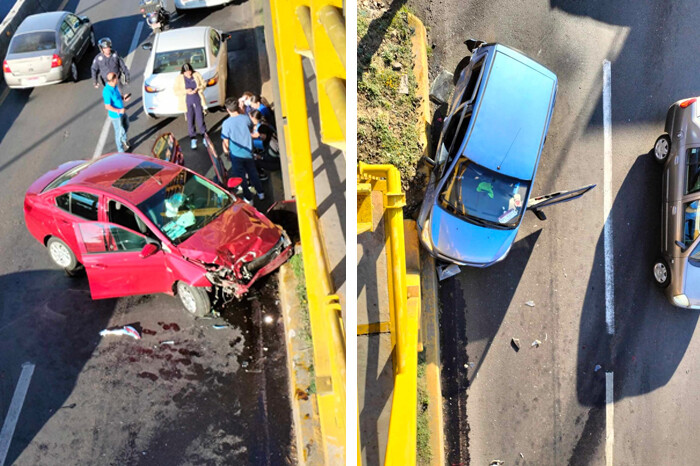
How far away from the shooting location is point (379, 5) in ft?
29.8

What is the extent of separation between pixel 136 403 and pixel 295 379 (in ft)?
7.45

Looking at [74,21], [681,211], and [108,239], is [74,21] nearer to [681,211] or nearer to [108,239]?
[108,239]

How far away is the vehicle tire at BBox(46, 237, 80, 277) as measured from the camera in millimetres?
7738

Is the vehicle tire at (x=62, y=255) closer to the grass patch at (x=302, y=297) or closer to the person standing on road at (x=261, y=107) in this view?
the grass patch at (x=302, y=297)

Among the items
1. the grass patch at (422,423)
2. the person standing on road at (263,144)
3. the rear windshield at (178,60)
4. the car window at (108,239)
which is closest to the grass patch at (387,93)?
the person standing on road at (263,144)

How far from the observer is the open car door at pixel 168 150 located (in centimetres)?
846

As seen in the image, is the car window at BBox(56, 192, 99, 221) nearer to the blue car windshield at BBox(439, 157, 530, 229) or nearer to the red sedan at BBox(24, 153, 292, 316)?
the red sedan at BBox(24, 153, 292, 316)

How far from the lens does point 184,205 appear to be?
296 inches

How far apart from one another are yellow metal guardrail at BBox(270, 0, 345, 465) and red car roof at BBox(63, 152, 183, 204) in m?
3.30

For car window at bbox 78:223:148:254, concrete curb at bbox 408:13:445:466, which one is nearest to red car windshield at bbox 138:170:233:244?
car window at bbox 78:223:148:254

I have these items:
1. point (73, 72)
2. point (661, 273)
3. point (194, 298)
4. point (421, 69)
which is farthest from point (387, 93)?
point (73, 72)

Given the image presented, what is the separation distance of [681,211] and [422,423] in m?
5.56

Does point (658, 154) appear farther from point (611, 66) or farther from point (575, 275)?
point (575, 275)

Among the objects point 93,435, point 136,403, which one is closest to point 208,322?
point 136,403
